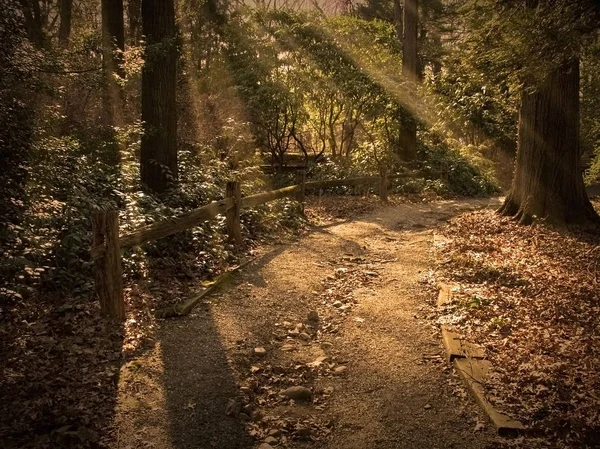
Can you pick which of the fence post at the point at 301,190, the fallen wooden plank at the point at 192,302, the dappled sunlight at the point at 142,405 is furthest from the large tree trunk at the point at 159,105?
the dappled sunlight at the point at 142,405

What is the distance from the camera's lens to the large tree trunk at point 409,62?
21.5m

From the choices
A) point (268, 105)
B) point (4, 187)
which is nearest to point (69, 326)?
point (4, 187)

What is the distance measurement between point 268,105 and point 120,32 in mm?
6719

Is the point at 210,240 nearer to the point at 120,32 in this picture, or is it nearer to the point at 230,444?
the point at 230,444

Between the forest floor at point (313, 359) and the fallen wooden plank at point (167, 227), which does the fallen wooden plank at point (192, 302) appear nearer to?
the forest floor at point (313, 359)

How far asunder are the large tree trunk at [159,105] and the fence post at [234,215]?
126 centimetres

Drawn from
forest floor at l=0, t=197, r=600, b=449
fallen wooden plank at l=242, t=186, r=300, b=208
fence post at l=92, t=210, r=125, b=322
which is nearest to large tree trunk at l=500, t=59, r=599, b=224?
forest floor at l=0, t=197, r=600, b=449

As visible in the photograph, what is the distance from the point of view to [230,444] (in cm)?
396

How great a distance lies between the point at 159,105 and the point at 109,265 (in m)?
5.14

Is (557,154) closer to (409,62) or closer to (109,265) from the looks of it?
(109,265)

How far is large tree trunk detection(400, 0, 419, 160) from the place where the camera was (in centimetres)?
2150

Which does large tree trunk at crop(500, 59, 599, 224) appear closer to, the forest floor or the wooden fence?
the forest floor

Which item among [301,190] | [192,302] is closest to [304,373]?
[192,302]

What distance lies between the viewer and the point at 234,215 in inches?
377
